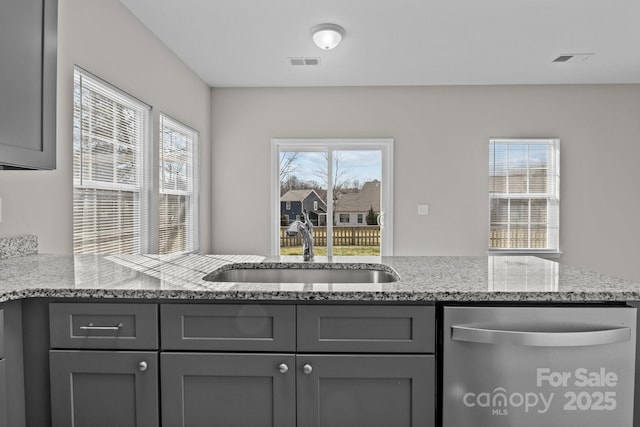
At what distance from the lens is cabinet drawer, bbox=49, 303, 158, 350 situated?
1.29 m

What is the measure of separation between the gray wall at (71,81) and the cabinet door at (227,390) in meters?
1.34

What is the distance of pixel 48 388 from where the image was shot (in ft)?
4.31

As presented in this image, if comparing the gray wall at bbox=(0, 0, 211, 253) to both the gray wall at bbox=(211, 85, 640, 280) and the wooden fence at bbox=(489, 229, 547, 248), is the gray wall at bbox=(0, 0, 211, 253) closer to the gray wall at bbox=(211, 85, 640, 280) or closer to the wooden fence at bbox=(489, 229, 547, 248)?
the gray wall at bbox=(211, 85, 640, 280)

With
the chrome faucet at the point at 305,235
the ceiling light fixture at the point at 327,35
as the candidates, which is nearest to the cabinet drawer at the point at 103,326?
the chrome faucet at the point at 305,235

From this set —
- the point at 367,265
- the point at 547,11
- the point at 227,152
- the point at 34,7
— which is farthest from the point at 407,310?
the point at 227,152

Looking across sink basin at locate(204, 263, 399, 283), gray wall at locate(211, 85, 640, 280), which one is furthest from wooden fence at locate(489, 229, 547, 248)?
sink basin at locate(204, 263, 399, 283)

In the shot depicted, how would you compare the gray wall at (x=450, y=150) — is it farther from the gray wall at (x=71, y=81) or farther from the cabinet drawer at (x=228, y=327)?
the cabinet drawer at (x=228, y=327)

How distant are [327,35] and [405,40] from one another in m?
0.73

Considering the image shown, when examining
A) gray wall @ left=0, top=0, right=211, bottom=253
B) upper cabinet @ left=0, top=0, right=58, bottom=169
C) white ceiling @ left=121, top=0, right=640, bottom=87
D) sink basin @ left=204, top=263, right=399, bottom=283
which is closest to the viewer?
upper cabinet @ left=0, top=0, right=58, bottom=169

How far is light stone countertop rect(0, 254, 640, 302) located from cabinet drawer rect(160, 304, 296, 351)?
48 millimetres

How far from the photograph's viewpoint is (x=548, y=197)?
4.98 metres

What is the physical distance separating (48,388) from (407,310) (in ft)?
3.68

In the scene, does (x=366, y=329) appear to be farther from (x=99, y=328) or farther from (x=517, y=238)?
(x=517, y=238)

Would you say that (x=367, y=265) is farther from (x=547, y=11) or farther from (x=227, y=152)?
(x=227, y=152)
